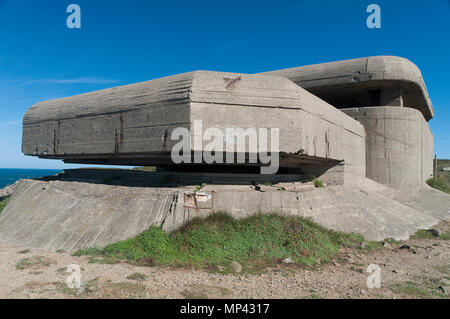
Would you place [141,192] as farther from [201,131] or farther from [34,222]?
[34,222]

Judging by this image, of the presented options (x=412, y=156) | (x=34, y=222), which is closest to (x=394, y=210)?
(x=412, y=156)

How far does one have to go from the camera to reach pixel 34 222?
26.9 ft

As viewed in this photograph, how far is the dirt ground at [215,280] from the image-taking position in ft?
14.7

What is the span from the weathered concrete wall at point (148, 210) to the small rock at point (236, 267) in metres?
1.51

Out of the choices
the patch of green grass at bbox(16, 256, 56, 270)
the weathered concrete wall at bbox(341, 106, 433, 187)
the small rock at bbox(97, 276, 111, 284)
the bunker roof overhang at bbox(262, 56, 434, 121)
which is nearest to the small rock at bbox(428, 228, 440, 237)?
the weathered concrete wall at bbox(341, 106, 433, 187)

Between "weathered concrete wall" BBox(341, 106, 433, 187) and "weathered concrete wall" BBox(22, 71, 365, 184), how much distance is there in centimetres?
377

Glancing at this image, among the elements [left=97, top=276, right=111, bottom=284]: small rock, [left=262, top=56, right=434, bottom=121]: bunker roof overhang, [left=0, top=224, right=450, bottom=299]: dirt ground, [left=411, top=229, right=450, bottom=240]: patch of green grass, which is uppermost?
[left=262, top=56, right=434, bottom=121]: bunker roof overhang

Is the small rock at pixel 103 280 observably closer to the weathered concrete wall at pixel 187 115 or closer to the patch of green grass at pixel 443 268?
the weathered concrete wall at pixel 187 115

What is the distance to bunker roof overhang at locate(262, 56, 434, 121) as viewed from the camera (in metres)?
12.2

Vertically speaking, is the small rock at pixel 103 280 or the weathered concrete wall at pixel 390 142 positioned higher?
the weathered concrete wall at pixel 390 142

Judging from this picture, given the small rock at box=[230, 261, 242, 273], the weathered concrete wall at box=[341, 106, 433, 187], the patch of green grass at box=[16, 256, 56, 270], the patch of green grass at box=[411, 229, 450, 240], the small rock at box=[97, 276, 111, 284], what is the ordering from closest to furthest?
1. the small rock at box=[97, 276, 111, 284]
2. the small rock at box=[230, 261, 242, 273]
3. the patch of green grass at box=[16, 256, 56, 270]
4. the patch of green grass at box=[411, 229, 450, 240]
5. the weathered concrete wall at box=[341, 106, 433, 187]

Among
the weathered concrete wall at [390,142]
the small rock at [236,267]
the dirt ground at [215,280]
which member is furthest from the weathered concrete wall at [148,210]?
the weathered concrete wall at [390,142]

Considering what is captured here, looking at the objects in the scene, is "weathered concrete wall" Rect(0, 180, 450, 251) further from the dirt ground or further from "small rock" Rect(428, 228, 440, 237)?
the dirt ground

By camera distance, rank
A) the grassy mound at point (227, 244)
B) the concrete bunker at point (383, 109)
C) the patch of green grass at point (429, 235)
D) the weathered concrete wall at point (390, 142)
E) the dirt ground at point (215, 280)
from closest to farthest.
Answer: the dirt ground at point (215, 280)
the grassy mound at point (227, 244)
the patch of green grass at point (429, 235)
the concrete bunker at point (383, 109)
the weathered concrete wall at point (390, 142)
